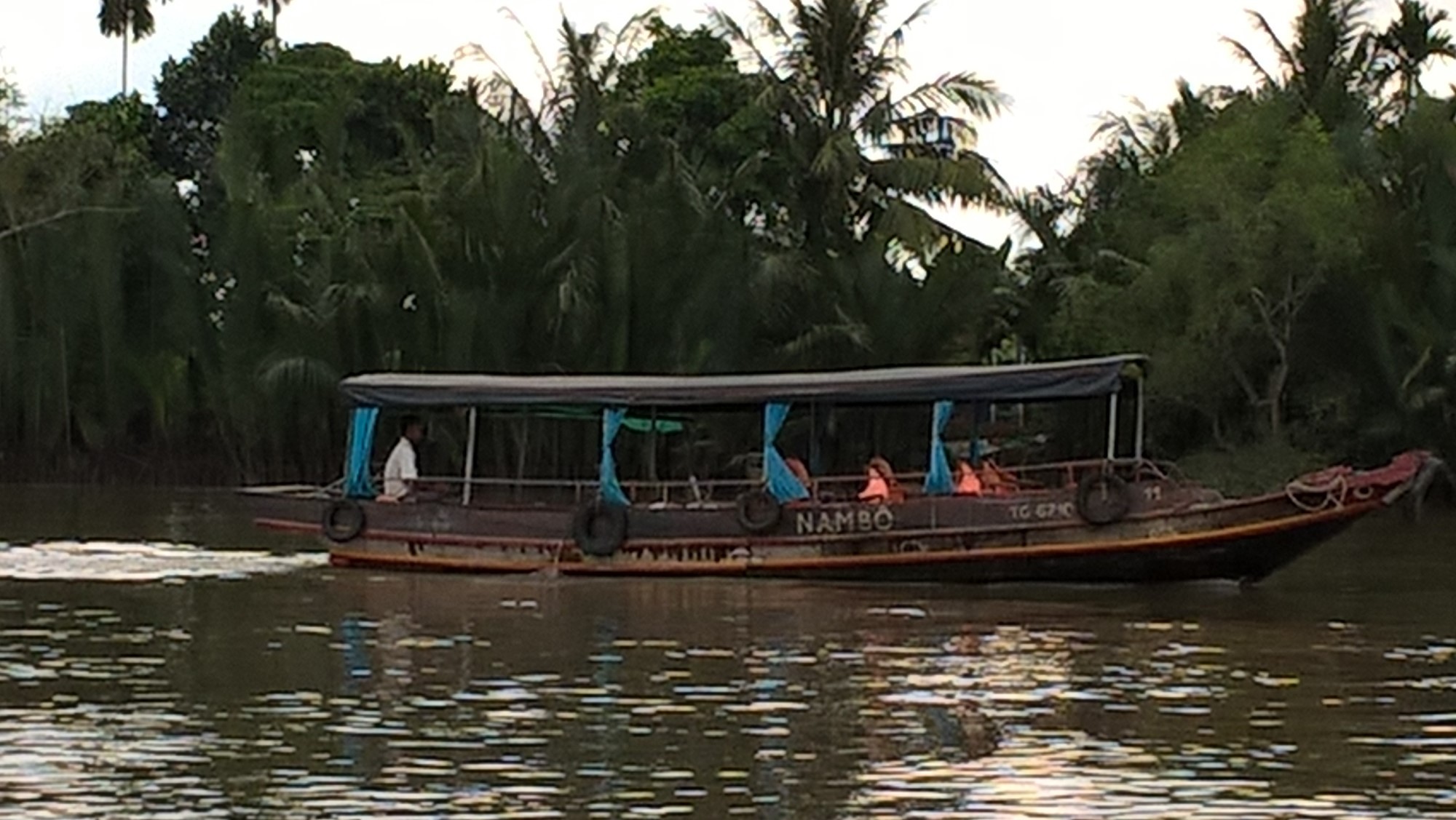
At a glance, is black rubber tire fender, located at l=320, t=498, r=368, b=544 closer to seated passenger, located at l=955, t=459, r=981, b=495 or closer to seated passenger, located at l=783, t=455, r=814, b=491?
seated passenger, located at l=783, t=455, r=814, b=491

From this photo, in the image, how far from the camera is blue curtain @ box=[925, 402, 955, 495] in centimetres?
2245

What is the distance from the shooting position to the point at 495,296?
3700cm

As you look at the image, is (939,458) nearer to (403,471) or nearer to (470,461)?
(470,461)

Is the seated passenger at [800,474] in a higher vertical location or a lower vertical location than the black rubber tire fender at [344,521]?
higher

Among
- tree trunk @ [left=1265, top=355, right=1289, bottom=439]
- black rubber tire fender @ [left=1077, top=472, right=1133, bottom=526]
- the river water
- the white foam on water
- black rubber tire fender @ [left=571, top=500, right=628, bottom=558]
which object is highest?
tree trunk @ [left=1265, top=355, right=1289, bottom=439]

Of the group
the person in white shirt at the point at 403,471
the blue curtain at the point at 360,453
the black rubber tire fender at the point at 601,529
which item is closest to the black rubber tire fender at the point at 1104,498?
the black rubber tire fender at the point at 601,529

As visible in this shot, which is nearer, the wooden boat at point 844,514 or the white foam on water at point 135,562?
the wooden boat at point 844,514

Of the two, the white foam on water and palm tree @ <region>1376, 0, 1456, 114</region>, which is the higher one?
palm tree @ <region>1376, 0, 1456, 114</region>

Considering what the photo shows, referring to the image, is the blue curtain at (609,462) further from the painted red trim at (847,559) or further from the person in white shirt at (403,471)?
the person in white shirt at (403,471)

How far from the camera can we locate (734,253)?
3756cm

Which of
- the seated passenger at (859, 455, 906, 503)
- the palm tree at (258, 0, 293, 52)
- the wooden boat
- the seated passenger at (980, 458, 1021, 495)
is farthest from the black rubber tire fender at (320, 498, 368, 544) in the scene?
the palm tree at (258, 0, 293, 52)

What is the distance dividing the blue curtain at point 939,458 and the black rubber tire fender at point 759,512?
120 cm

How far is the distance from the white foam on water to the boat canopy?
1.90 meters

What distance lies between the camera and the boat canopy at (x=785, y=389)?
2178 cm
